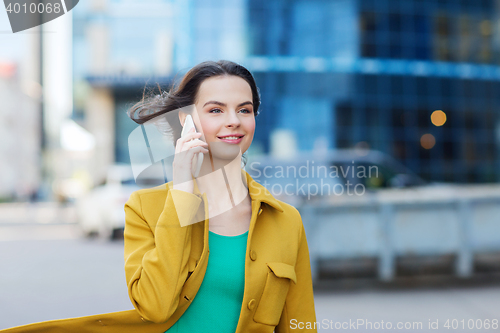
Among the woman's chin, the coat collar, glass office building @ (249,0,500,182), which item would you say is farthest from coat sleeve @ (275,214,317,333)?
glass office building @ (249,0,500,182)

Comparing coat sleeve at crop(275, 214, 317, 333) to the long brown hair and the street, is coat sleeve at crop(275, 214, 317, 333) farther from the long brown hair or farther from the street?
the street

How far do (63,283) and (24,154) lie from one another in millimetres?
50268

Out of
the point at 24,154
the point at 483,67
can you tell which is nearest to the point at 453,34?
the point at 483,67

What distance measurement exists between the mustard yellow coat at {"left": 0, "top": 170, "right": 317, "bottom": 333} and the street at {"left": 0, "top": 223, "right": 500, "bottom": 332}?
2.75 meters

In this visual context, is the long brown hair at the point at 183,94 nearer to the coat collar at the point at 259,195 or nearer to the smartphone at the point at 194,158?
the smartphone at the point at 194,158

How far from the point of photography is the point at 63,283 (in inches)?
251

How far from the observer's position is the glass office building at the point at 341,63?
22.6m

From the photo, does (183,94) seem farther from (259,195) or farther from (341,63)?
(341,63)

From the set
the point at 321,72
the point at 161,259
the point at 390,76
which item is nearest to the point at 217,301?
the point at 161,259

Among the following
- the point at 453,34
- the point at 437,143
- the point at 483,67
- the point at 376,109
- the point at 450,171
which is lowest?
the point at 450,171

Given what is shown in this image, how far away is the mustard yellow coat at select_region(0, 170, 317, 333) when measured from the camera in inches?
58.7

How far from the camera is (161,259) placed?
4.84 ft

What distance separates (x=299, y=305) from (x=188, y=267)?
0.53 metres

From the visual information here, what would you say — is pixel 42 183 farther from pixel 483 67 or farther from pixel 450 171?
pixel 483 67
